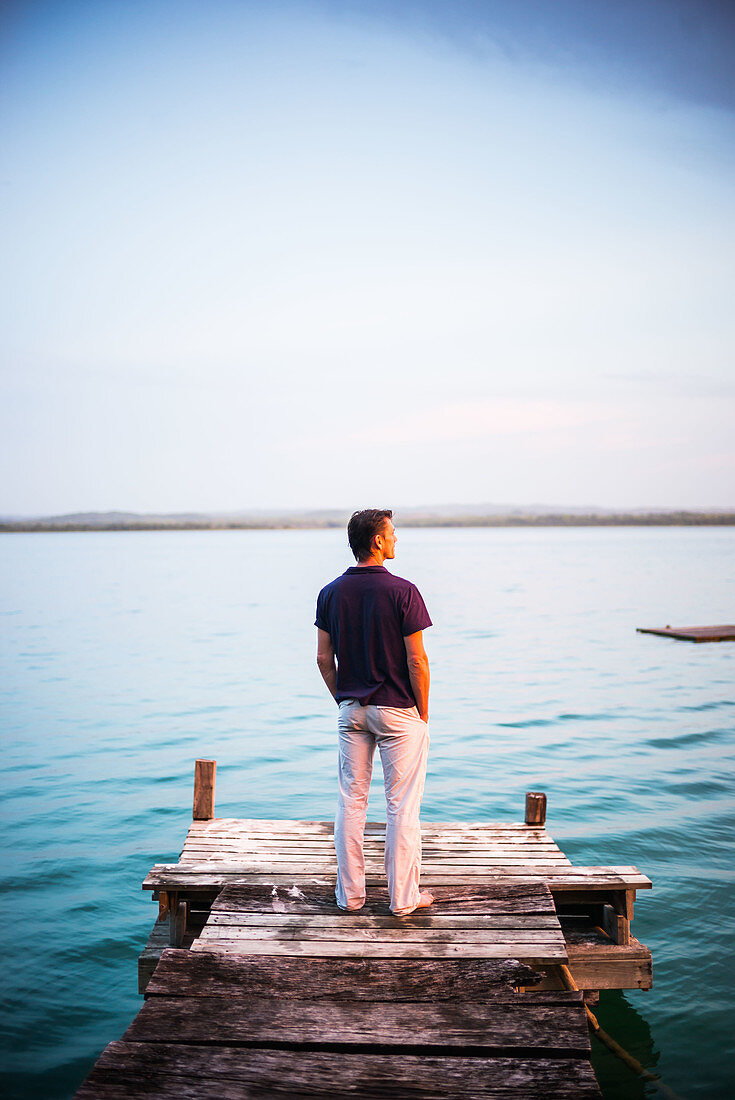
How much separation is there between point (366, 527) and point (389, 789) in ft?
5.26

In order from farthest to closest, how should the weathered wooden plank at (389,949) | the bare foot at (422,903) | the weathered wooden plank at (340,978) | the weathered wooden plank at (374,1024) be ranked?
the bare foot at (422,903) < the weathered wooden plank at (389,949) < the weathered wooden plank at (340,978) < the weathered wooden plank at (374,1024)

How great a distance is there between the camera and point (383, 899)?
18.7ft

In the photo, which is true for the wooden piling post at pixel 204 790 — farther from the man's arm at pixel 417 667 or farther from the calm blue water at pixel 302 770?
the man's arm at pixel 417 667

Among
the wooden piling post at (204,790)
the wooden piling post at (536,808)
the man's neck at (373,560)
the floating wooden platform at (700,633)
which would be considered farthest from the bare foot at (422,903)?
the floating wooden platform at (700,633)

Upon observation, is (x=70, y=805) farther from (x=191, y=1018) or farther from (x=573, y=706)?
(x=573, y=706)

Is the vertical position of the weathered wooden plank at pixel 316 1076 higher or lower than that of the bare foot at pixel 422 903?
lower

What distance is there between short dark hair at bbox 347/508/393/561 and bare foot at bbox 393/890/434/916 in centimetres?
224

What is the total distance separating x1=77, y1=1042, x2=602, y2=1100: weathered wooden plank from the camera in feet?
12.7

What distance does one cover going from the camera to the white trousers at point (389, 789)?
5215 mm

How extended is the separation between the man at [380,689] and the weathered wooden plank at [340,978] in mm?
628

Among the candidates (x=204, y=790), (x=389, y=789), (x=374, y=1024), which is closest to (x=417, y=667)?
(x=389, y=789)

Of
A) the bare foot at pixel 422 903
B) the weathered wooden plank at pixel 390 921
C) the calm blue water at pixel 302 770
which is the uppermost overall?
the bare foot at pixel 422 903

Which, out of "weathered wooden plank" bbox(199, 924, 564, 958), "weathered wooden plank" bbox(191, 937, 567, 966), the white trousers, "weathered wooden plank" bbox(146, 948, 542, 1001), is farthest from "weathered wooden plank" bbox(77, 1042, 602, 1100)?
the white trousers

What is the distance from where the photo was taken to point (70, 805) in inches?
499
